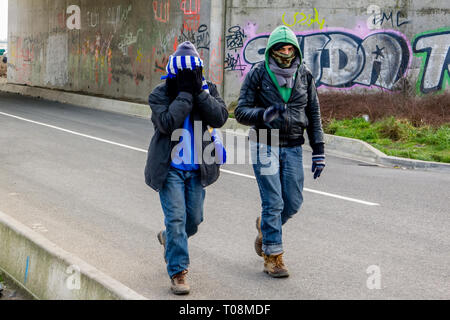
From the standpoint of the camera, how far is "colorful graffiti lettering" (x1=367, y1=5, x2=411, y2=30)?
20.1 meters

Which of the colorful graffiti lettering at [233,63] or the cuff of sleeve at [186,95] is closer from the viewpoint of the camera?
the cuff of sleeve at [186,95]

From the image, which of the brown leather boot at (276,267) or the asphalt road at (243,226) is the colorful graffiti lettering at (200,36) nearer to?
the asphalt road at (243,226)

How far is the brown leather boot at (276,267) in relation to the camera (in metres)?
5.66

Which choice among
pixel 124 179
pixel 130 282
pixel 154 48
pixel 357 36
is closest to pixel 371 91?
pixel 357 36

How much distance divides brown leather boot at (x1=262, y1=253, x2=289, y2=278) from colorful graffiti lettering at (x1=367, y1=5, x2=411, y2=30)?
15785 millimetres

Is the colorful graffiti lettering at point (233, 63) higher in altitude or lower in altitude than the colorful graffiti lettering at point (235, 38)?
lower

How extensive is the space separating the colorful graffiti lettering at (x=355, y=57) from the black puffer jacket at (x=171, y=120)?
1560 cm

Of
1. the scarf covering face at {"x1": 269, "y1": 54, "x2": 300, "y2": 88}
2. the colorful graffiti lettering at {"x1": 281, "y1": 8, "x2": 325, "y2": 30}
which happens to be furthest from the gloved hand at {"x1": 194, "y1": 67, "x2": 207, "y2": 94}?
the colorful graffiti lettering at {"x1": 281, "y1": 8, "x2": 325, "y2": 30}

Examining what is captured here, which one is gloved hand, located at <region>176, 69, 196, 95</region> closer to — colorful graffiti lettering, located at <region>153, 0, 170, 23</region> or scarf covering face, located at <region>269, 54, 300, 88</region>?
scarf covering face, located at <region>269, 54, 300, 88</region>

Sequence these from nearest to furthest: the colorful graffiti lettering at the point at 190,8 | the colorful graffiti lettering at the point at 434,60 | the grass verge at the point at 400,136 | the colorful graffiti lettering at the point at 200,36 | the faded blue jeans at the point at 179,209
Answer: the faded blue jeans at the point at 179,209 < the grass verge at the point at 400,136 < the colorful graffiti lettering at the point at 434,60 < the colorful graffiti lettering at the point at 200,36 < the colorful graffiti lettering at the point at 190,8

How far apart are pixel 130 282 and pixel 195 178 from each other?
1.02 metres

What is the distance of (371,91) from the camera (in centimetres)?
2039

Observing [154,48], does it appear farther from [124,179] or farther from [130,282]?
[130,282]

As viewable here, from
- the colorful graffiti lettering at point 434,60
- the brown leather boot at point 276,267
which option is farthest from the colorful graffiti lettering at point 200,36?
the brown leather boot at point 276,267
